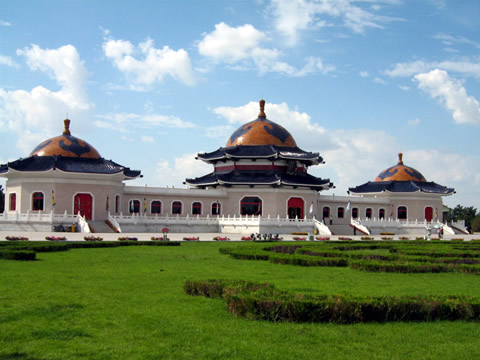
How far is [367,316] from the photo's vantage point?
10.4m

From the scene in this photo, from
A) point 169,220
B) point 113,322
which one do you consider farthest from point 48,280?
point 169,220

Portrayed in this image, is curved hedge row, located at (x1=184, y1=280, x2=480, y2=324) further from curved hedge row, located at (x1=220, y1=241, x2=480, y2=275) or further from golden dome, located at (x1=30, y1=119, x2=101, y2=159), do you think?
golden dome, located at (x1=30, y1=119, x2=101, y2=159)

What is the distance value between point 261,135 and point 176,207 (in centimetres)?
1223

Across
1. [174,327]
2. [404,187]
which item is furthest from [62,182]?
[174,327]

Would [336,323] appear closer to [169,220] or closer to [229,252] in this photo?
[229,252]

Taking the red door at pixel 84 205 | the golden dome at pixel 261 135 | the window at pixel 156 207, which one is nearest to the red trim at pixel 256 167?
the golden dome at pixel 261 135

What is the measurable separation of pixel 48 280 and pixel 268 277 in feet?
19.7

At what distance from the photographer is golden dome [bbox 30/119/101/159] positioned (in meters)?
50.9

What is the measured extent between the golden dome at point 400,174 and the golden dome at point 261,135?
13.7m

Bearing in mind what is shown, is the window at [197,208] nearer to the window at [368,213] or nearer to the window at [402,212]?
the window at [368,213]

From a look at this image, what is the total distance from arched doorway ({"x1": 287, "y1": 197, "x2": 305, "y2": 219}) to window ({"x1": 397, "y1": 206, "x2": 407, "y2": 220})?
14.9 m

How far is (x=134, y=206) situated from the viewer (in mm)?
53469

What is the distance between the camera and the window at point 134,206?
53000 millimetres

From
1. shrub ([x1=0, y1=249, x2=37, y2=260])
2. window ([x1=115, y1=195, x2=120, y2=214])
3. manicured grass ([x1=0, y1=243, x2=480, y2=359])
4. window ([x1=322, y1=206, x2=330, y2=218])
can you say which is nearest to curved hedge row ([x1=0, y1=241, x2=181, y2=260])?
shrub ([x1=0, y1=249, x2=37, y2=260])
